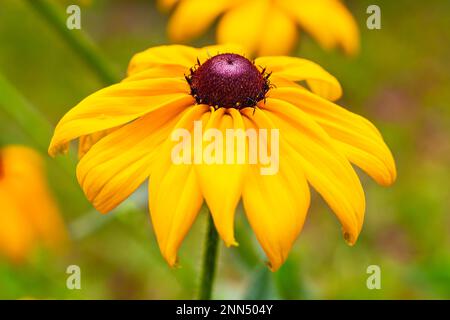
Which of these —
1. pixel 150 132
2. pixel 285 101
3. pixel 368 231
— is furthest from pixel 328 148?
pixel 368 231

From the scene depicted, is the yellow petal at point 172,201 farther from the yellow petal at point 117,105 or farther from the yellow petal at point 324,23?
the yellow petal at point 324,23

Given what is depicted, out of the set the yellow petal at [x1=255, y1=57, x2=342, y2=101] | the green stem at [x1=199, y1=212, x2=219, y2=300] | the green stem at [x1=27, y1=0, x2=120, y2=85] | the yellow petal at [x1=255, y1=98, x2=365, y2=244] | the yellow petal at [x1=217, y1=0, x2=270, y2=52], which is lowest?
the green stem at [x1=199, y1=212, x2=219, y2=300]

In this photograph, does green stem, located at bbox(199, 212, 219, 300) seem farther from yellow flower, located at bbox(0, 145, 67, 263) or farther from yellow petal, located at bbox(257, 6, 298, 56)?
yellow flower, located at bbox(0, 145, 67, 263)

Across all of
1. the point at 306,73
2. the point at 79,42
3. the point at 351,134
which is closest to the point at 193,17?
the point at 79,42

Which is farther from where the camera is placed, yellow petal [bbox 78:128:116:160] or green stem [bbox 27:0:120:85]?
green stem [bbox 27:0:120:85]

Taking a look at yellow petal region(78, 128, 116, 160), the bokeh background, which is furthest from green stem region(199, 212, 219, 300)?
yellow petal region(78, 128, 116, 160)

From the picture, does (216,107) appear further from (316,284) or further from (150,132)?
(316,284)

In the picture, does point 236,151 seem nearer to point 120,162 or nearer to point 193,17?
point 120,162
